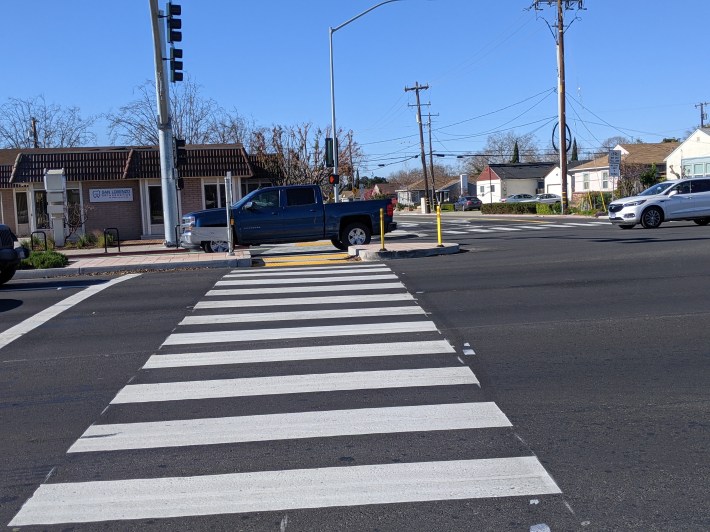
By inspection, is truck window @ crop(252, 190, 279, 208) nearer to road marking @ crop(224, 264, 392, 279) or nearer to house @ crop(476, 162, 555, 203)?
road marking @ crop(224, 264, 392, 279)

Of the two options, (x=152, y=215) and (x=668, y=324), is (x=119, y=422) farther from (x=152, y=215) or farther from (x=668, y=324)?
(x=152, y=215)

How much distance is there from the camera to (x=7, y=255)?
608 inches

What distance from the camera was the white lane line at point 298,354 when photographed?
8336 millimetres

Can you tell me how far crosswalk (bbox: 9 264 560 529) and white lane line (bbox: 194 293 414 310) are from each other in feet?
5.41

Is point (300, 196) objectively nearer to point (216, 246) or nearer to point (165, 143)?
point (216, 246)

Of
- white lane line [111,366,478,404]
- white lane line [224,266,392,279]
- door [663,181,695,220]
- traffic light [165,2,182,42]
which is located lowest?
white lane line [111,366,478,404]

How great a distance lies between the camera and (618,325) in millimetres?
9594

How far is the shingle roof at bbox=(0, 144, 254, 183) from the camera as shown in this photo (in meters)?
31.5

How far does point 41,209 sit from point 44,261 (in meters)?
16.4

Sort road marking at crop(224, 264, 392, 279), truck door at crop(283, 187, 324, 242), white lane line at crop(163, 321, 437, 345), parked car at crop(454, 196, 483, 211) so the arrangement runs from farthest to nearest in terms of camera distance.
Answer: parked car at crop(454, 196, 483, 211) < truck door at crop(283, 187, 324, 242) < road marking at crop(224, 264, 392, 279) < white lane line at crop(163, 321, 437, 345)

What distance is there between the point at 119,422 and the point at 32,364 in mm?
2750

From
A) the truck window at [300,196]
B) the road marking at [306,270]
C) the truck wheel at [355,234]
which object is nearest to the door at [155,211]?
the truck window at [300,196]

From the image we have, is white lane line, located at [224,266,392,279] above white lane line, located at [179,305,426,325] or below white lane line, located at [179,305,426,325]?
above

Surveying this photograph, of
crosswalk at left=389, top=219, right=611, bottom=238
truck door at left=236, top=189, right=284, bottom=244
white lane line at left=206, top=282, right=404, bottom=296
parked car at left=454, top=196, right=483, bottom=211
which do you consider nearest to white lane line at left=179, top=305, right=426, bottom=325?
white lane line at left=206, top=282, right=404, bottom=296
